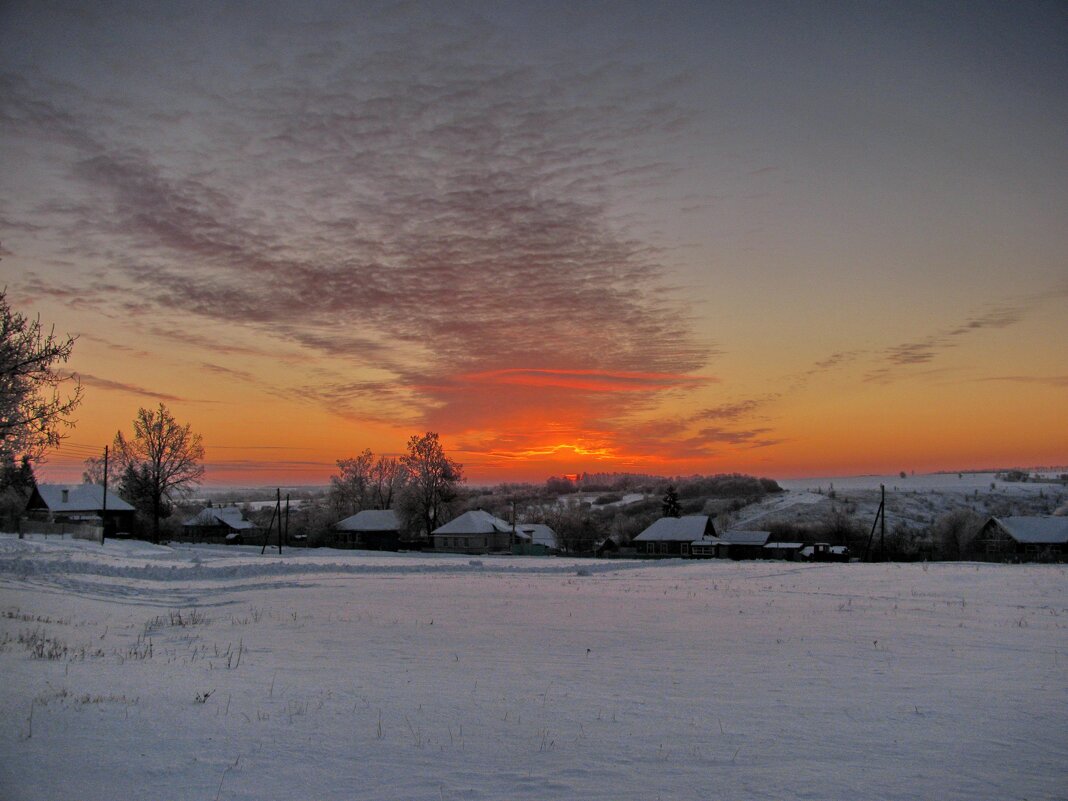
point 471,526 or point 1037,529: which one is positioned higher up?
point 1037,529

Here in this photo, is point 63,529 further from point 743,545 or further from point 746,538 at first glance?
point 746,538

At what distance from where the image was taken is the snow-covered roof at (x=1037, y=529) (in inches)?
2985

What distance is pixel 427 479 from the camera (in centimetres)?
9675

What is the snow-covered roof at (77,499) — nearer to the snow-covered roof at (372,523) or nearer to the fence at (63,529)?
the fence at (63,529)

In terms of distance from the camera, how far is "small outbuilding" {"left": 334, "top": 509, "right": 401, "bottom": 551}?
9825 centimetres

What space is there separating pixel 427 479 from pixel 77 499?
39.1m

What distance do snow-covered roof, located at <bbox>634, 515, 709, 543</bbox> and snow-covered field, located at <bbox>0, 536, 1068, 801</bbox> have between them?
218 ft

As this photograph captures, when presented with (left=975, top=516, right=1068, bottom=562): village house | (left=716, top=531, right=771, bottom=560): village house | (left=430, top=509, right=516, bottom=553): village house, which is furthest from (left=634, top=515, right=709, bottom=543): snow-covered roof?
(left=975, top=516, right=1068, bottom=562): village house

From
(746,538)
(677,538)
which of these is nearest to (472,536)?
(677,538)

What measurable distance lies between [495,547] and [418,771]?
82041mm

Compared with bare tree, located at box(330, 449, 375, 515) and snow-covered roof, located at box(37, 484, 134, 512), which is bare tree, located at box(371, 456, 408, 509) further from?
snow-covered roof, located at box(37, 484, 134, 512)

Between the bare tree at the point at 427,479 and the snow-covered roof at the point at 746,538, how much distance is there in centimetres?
3581

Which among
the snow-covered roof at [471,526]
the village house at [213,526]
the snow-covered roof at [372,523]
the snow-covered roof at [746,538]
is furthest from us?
the village house at [213,526]

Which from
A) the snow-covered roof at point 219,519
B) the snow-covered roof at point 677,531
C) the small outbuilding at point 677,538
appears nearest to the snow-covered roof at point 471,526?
the small outbuilding at point 677,538
